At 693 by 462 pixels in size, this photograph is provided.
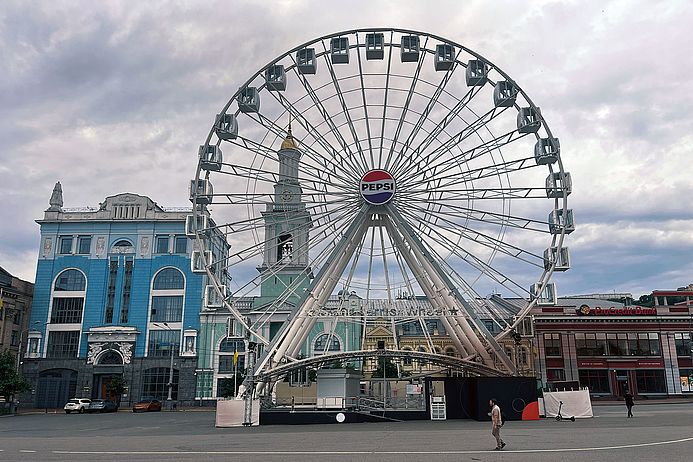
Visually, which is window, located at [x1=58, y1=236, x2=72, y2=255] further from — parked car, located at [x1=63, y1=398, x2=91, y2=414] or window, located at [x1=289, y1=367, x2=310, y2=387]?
window, located at [x1=289, y1=367, x2=310, y2=387]

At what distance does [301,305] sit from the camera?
35.1 metres

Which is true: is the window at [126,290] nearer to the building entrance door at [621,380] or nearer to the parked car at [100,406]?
the parked car at [100,406]

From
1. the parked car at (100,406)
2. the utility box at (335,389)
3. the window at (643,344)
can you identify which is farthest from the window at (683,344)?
the parked car at (100,406)

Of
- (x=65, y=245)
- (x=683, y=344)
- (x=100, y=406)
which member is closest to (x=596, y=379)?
(x=683, y=344)

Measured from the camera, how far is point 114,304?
238 feet

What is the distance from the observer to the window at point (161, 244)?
74188 mm

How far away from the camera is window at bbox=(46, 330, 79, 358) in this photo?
7069 centimetres

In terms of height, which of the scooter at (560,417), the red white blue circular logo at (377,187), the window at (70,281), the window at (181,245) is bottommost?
the scooter at (560,417)

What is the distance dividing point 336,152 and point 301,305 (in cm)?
883

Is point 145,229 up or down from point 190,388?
up

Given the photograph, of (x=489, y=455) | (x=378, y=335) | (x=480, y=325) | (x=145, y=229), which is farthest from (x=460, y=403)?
(x=145, y=229)

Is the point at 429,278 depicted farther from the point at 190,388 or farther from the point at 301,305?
the point at 190,388

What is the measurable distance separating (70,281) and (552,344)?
56292 mm

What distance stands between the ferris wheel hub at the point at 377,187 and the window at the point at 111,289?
48250 millimetres
